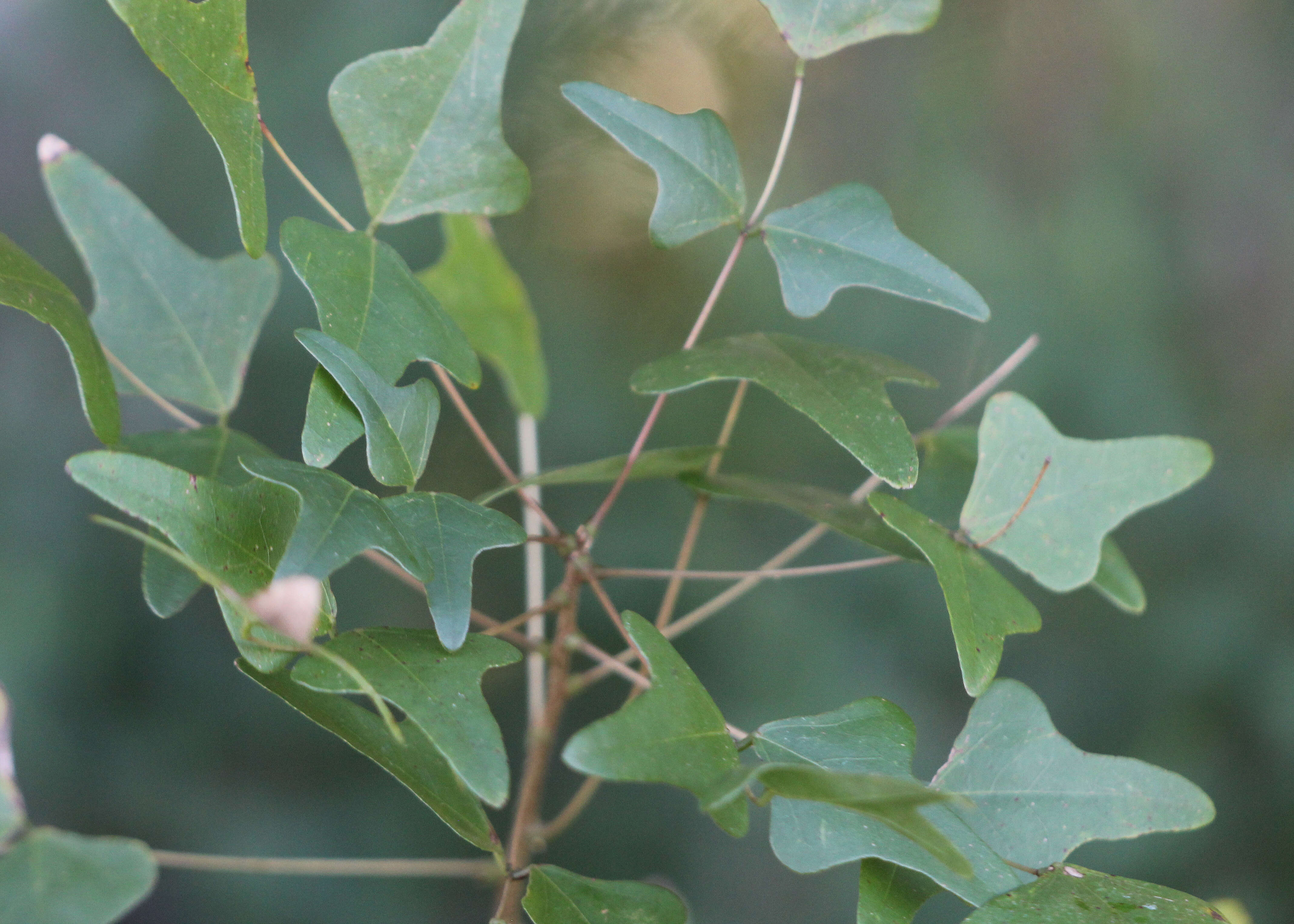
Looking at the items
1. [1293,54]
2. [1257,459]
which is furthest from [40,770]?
[1293,54]

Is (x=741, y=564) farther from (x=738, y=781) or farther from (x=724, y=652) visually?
(x=738, y=781)

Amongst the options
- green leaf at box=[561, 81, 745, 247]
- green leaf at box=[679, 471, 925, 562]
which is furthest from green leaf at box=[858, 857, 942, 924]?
green leaf at box=[561, 81, 745, 247]

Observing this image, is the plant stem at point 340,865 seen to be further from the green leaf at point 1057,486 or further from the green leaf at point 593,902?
the green leaf at point 1057,486

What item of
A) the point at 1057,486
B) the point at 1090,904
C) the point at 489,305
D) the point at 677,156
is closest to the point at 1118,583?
the point at 1057,486

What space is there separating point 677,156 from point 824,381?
0.11 metres

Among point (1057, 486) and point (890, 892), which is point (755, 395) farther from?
point (890, 892)

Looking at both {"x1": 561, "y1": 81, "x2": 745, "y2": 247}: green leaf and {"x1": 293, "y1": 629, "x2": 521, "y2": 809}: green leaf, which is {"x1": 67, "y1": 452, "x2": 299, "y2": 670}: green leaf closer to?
{"x1": 293, "y1": 629, "x2": 521, "y2": 809}: green leaf

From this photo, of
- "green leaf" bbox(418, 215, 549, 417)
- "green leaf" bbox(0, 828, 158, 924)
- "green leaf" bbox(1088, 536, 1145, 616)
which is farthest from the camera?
"green leaf" bbox(418, 215, 549, 417)

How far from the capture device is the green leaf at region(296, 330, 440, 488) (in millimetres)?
283

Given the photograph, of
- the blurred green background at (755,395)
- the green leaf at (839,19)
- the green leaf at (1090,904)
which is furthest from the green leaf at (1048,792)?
the blurred green background at (755,395)

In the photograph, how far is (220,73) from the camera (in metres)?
0.32

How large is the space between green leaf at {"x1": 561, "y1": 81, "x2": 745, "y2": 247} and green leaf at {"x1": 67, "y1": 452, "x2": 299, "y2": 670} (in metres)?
0.17

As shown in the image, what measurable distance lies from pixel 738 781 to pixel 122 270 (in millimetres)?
365

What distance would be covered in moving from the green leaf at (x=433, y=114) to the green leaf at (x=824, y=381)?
0.36 ft
